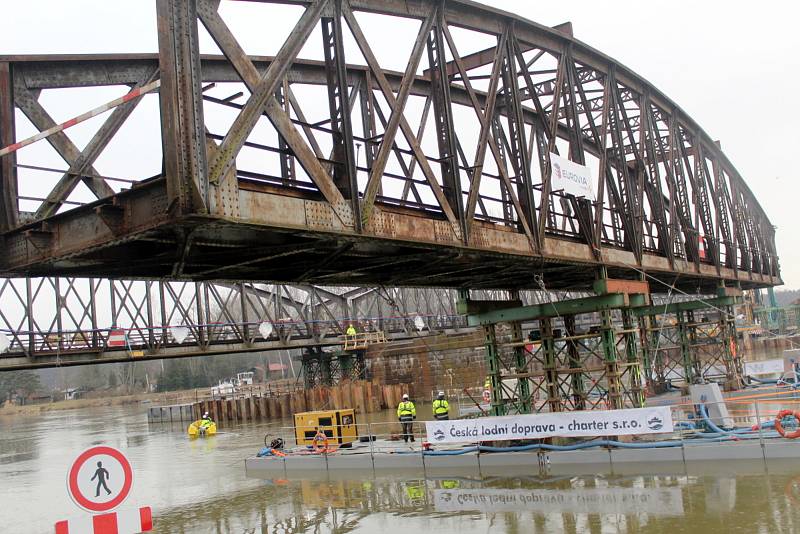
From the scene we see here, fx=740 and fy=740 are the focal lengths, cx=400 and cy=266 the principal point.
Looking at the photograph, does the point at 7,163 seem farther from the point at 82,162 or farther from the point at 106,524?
the point at 106,524

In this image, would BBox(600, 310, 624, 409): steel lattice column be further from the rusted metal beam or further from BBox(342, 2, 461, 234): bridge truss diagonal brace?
the rusted metal beam

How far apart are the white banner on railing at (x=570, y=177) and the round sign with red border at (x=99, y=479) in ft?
44.3

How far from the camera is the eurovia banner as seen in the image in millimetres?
19141

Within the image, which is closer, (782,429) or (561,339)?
(782,429)

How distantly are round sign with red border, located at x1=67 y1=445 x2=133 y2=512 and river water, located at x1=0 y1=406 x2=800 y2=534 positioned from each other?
24.8 feet

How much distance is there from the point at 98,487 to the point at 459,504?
10.2 m

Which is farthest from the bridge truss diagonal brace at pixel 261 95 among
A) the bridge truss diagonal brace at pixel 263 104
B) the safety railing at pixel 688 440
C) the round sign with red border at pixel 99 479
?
the safety railing at pixel 688 440

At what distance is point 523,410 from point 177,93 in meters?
17.5

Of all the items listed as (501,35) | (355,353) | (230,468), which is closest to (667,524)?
(501,35)

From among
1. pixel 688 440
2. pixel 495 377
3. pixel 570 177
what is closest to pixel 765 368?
pixel 495 377

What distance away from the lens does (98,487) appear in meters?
8.59

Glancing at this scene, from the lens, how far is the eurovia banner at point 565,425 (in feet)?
62.8

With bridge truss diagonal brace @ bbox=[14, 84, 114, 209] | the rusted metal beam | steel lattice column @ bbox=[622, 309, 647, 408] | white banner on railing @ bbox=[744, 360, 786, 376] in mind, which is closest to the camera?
the rusted metal beam

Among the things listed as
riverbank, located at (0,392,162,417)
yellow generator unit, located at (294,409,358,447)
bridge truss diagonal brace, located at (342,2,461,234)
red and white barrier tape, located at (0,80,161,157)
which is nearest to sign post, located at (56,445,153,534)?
red and white barrier tape, located at (0,80,161,157)
